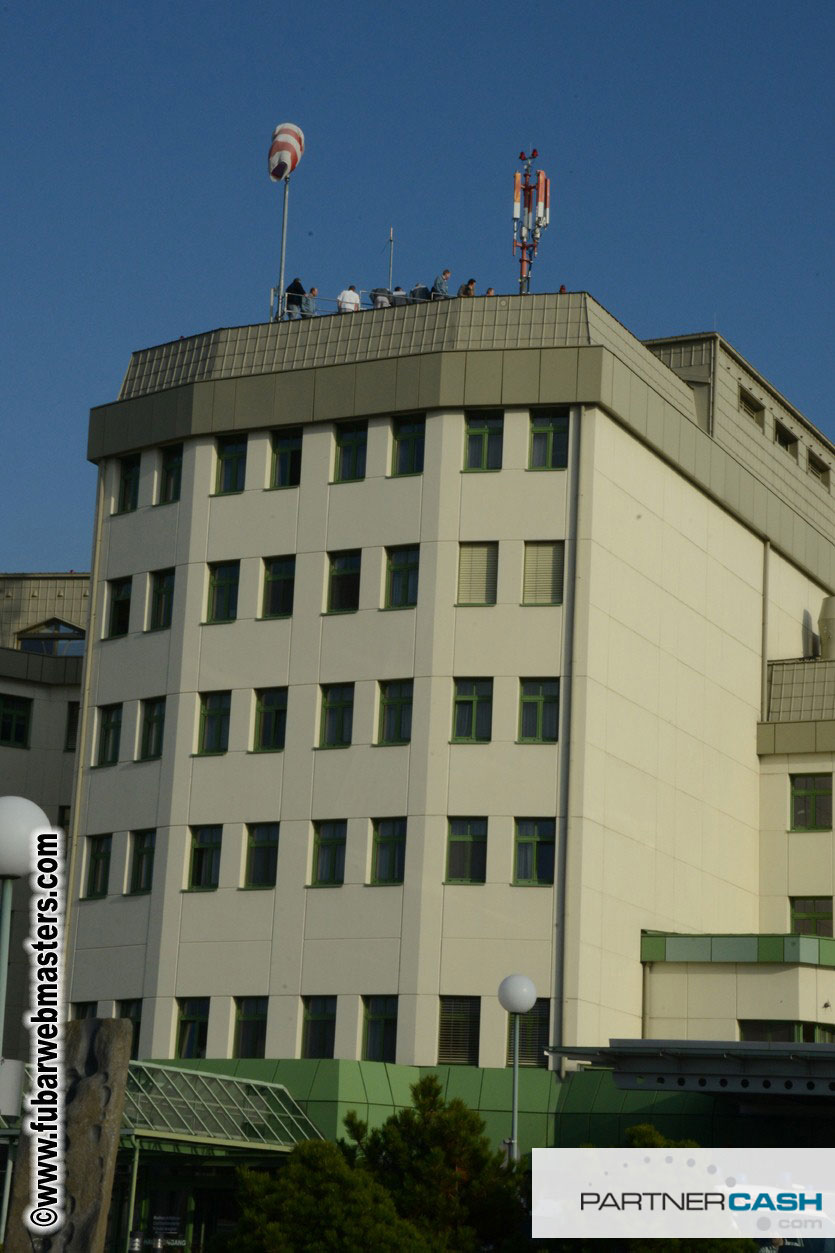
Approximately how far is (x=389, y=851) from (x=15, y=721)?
18.4 m

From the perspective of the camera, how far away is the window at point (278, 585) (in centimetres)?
4747

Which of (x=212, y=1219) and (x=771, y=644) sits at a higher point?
(x=771, y=644)

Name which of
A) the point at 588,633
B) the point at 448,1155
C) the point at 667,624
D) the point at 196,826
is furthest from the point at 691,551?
the point at 448,1155

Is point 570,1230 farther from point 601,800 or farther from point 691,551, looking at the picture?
point 691,551

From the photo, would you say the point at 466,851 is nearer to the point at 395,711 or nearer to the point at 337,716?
the point at 395,711

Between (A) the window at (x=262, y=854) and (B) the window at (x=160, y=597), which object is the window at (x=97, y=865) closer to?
(A) the window at (x=262, y=854)

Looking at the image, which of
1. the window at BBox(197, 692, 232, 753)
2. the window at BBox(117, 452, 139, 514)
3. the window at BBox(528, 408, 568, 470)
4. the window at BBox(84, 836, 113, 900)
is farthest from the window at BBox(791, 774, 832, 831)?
the window at BBox(117, 452, 139, 514)

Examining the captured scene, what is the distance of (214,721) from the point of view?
156ft

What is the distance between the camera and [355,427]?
157 ft

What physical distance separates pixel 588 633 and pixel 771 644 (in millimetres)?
10517

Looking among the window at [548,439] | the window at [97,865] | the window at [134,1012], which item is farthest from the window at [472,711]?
the window at [134,1012]

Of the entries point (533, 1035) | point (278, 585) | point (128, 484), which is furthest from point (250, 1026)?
point (128, 484)

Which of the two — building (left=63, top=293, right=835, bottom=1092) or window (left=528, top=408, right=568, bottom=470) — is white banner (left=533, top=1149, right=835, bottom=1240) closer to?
building (left=63, top=293, right=835, bottom=1092)

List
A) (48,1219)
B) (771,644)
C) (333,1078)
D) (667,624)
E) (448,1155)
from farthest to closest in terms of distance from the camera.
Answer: (771,644) < (667,624) < (333,1078) < (448,1155) < (48,1219)
